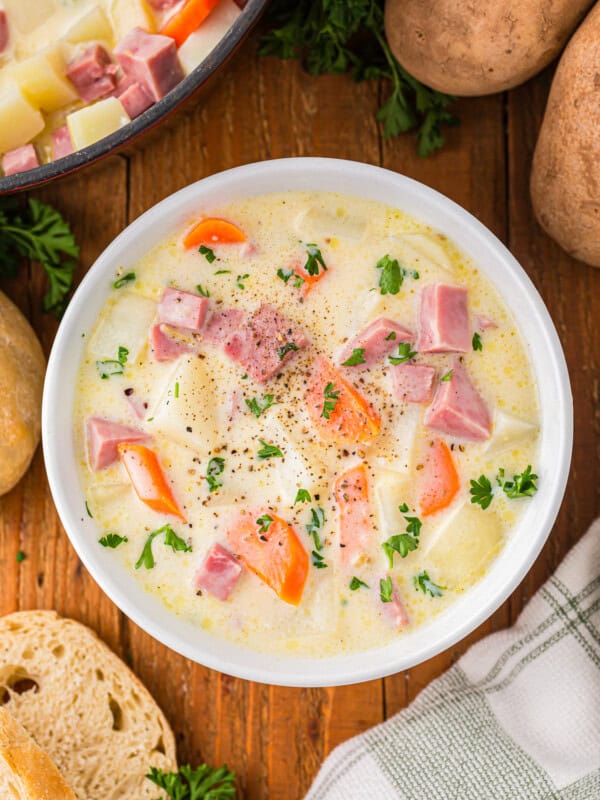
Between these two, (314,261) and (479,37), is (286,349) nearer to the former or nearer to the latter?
(314,261)

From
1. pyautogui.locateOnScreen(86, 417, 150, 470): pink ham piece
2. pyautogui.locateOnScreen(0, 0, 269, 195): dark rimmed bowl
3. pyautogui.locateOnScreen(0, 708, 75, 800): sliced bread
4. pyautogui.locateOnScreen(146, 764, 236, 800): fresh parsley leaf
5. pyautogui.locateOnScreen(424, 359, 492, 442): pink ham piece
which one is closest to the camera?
pyautogui.locateOnScreen(0, 0, 269, 195): dark rimmed bowl

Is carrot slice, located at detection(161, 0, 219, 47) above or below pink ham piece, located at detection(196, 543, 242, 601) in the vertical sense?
above

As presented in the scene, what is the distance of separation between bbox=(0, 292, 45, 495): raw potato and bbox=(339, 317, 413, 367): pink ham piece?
93 cm

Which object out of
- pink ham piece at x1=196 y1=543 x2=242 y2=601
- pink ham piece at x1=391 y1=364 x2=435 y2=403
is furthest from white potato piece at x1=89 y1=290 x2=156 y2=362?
pink ham piece at x1=391 y1=364 x2=435 y2=403

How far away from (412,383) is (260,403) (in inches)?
15.6

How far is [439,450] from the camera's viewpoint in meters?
2.45

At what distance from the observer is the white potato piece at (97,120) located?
2484 millimetres

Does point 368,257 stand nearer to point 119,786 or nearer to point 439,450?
point 439,450

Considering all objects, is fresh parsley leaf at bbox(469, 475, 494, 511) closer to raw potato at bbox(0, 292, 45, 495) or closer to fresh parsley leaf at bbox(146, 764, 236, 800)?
fresh parsley leaf at bbox(146, 764, 236, 800)

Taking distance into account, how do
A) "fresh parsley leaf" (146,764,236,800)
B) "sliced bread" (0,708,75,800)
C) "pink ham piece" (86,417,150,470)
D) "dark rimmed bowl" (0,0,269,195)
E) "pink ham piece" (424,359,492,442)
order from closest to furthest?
1. "dark rimmed bowl" (0,0,269,195)
2. "pink ham piece" (424,359,492,442)
3. "pink ham piece" (86,417,150,470)
4. "sliced bread" (0,708,75,800)
5. "fresh parsley leaf" (146,764,236,800)

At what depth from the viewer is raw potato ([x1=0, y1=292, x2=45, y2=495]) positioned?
2.66 metres

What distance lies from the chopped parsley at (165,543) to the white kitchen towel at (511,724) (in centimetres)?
85

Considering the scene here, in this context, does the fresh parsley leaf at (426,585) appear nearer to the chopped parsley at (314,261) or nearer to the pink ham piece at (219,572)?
the pink ham piece at (219,572)

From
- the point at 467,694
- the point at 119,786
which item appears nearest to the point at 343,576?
the point at 467,694
